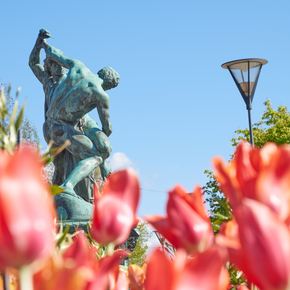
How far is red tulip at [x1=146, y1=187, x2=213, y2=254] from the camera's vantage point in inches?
40.0

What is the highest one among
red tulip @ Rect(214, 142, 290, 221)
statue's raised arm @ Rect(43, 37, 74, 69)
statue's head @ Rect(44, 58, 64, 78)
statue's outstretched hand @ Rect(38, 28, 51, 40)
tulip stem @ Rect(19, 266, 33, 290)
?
statue's outstretched hand @ Rect(38, 28, 51, 40)

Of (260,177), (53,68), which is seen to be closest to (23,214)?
(260,177)

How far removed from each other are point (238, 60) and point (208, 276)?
39.9 feet

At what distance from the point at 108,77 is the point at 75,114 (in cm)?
105

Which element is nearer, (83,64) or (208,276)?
(208,276)

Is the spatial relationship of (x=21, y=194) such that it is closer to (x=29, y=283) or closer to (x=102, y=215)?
(x=29, y=283)

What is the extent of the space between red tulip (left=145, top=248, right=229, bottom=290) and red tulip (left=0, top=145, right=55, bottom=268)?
100mm

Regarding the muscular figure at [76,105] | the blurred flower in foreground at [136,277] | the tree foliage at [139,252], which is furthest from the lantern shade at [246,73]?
the blurred flower in foreground at [136,277]

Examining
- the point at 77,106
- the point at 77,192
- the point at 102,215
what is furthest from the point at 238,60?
the point at 102,215

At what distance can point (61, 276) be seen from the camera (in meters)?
0.76

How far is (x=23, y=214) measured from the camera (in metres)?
0.76

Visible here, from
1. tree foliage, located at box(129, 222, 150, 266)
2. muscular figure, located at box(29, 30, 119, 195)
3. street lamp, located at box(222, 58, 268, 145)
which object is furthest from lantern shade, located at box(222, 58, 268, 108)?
muscular figure, located at box(29, 30, 119, 195)

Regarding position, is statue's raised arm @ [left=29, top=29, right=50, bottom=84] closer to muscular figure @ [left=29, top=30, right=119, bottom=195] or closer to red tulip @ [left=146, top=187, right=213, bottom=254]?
muscular figure @ [left=29, top=30, right=119, bottom=195]

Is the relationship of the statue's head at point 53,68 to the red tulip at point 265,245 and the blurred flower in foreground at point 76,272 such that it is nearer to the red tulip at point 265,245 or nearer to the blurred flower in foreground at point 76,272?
the blurred flower in foreground at point 76,272
